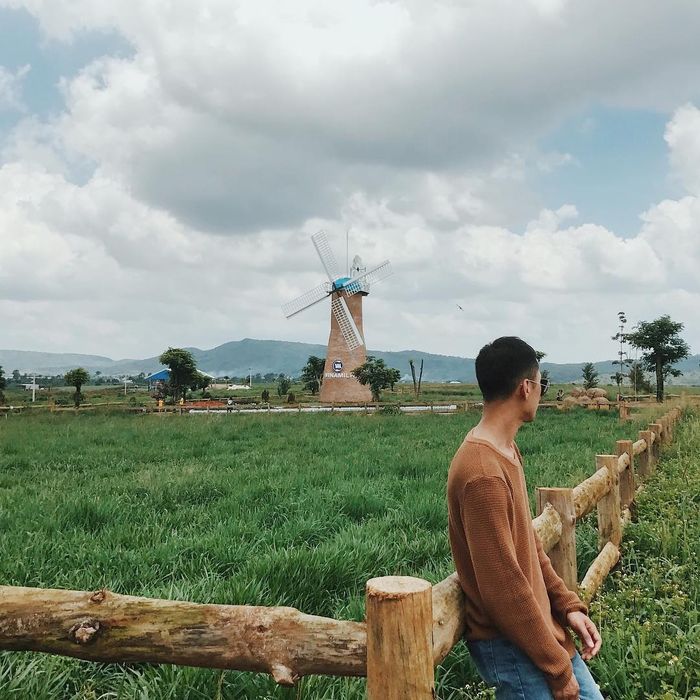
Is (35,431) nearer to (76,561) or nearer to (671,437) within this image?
(76,561)

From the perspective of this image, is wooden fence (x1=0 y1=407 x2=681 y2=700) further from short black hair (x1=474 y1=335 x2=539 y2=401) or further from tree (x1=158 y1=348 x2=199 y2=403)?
tree (x1=158 y1=348 x2=199 y2=403)

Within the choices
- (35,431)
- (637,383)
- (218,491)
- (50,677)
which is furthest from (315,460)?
(637,383)

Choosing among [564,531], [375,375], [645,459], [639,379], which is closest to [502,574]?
[564,531]

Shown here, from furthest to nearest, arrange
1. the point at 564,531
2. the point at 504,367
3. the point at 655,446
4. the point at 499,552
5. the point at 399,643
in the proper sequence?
1. the point at 655,446
2. the point at 564,531
3. the point at 504,367
4. the point at 499,552
5. the point at 399,643

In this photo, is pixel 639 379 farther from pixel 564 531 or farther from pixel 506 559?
pixel 506 559

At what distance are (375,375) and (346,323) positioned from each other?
202 inches

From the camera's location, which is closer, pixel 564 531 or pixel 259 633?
pixel 259 633

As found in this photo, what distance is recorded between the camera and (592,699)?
2.26 m

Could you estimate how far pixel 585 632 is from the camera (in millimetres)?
2316

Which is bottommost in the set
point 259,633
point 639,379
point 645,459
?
point 645,459

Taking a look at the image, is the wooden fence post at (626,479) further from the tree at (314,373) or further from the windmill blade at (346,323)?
the tree at (314,373)

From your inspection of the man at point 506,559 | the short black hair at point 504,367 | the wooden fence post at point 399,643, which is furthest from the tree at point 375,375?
the wooden fence post at point 399,643

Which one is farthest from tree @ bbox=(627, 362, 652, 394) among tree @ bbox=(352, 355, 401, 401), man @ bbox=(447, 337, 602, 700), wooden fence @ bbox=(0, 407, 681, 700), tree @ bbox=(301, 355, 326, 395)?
wooden fence @ bbox=(0, 407, 681, 700)

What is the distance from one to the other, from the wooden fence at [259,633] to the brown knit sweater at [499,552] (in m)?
0.17
